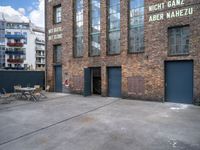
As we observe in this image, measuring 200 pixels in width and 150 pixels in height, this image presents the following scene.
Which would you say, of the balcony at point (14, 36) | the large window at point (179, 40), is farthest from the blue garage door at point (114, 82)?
the balcony at point (14, 36)

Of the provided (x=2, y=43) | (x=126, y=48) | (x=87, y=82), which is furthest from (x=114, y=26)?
(x=2, y=43)

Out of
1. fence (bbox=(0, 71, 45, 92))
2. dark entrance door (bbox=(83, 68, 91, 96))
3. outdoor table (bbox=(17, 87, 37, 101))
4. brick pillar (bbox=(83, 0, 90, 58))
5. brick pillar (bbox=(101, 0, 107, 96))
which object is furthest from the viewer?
fence (bbox=(0, 71, 45, 92))

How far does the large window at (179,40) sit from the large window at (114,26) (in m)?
3.71

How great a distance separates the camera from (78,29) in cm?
1552

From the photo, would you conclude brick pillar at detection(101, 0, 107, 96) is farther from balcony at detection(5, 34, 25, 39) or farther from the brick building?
balcony at detection(5, 34, 25, 39)

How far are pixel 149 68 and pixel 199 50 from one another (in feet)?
9.71

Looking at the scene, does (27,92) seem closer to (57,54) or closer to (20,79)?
(20,79)

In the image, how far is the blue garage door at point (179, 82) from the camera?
1050cm

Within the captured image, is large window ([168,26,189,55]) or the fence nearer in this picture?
large window ([168,26,189,55])

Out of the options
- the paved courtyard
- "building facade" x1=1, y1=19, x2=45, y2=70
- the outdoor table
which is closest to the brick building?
the paved courtyard

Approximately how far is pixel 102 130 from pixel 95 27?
1007cm

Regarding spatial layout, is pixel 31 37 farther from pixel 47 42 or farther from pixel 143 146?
pixel 143 146

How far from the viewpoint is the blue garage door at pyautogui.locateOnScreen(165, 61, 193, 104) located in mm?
10500

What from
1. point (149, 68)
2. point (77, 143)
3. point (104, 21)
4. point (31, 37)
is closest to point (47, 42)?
point (104, 21)
